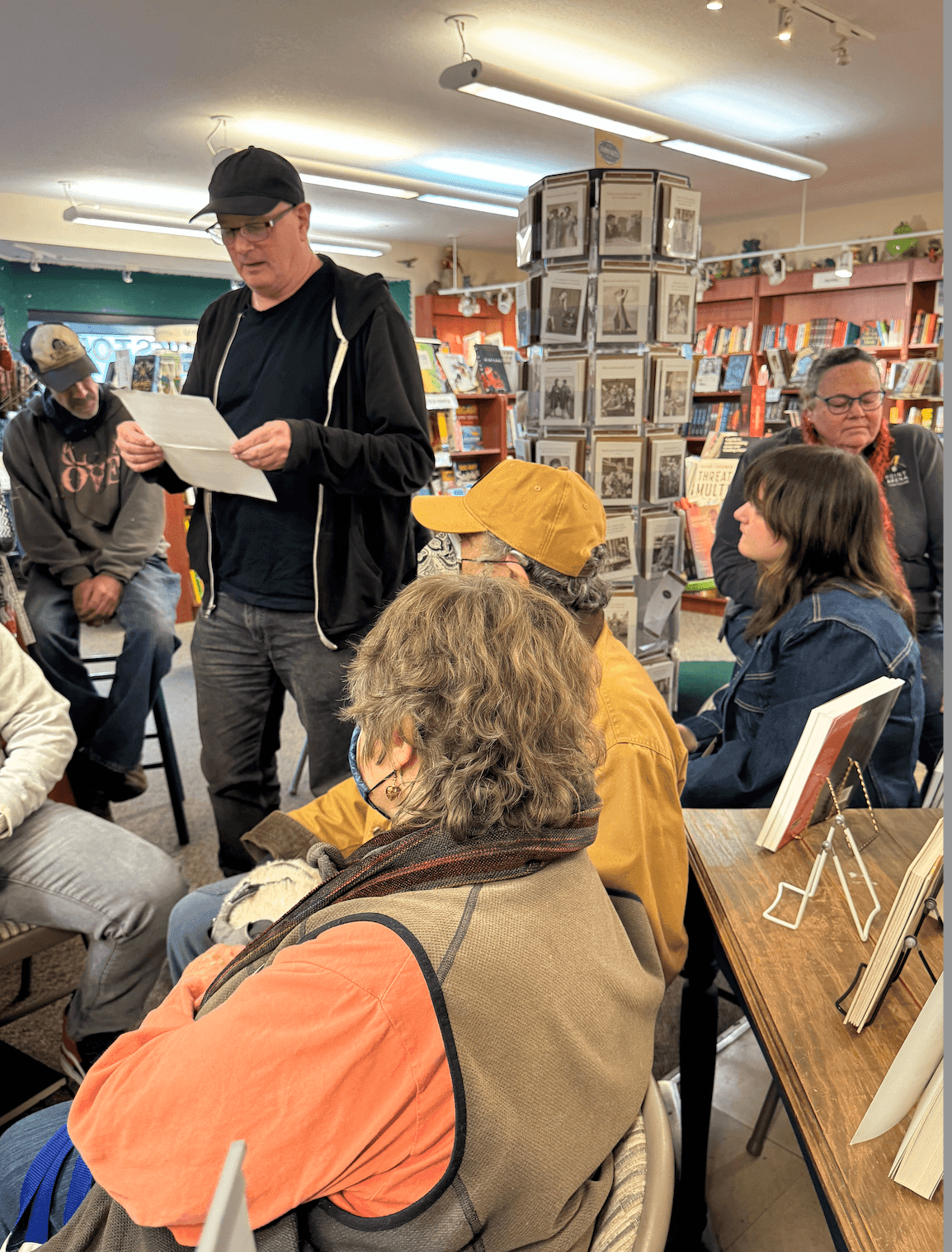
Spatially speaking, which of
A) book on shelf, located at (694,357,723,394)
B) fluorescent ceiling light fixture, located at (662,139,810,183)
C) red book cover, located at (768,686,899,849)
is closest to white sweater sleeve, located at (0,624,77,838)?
red book cover, located at (768,686,899,849)

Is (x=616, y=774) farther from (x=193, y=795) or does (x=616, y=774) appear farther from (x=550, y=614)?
(x=193, y=795)

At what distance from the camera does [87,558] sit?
3049mm

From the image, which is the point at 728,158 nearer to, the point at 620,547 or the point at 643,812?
the point at 620,547

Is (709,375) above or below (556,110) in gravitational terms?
below

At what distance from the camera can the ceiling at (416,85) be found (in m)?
4.19

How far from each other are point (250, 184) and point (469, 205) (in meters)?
5.76

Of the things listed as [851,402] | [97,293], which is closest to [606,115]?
[851,402]

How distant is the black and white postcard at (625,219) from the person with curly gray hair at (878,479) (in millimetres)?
727

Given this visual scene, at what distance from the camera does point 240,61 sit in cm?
466

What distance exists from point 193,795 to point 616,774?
276 cm

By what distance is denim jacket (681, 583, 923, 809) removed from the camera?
1.70m

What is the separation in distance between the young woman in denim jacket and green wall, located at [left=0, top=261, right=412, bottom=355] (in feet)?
20.8

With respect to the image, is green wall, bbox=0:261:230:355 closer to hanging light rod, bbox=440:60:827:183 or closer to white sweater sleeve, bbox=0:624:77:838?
hanging light rod, bbox=440:60:827:183

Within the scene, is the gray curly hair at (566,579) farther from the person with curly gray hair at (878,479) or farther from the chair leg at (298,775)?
the chair leg at (298,775)
